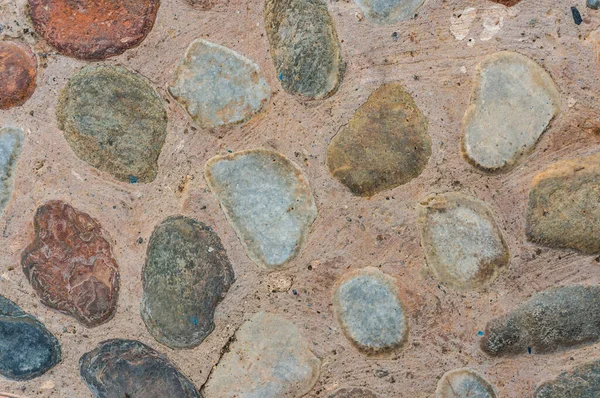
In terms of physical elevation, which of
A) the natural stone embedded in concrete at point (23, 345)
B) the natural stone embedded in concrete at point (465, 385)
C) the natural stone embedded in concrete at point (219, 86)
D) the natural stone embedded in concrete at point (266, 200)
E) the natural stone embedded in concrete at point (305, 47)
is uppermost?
the natural stone embedded in concrete at point (305, 47)

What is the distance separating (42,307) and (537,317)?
1973 millimetres

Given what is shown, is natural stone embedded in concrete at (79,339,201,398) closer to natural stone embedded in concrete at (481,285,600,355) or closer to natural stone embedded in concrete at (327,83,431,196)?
natural stone embedded in concrete at (327,83,431,196)

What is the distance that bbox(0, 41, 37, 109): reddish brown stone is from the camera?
1976 millimetres

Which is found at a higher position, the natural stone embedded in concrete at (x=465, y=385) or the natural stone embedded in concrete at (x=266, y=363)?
the natural stone embedded in concrete at (x=465, y=385)

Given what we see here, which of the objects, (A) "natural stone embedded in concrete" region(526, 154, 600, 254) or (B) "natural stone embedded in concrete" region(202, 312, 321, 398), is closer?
(A) "natural stone embedded in concrete" region(526, 154, 600, 254)

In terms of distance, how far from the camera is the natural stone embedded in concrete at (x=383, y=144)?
1929mm

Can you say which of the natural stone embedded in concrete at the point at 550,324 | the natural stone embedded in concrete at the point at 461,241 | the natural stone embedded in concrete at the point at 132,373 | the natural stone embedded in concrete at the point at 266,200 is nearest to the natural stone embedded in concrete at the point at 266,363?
the natural stone embedded in concrete at the point at 132,373

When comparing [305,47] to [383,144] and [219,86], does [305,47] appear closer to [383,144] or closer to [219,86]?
[219,86]

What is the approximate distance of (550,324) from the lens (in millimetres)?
1912

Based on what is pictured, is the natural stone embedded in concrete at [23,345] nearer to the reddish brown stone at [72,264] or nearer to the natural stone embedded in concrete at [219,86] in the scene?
the reddish brown stone at [72,264]

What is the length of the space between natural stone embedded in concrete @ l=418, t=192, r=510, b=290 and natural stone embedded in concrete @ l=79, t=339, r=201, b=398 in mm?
1112

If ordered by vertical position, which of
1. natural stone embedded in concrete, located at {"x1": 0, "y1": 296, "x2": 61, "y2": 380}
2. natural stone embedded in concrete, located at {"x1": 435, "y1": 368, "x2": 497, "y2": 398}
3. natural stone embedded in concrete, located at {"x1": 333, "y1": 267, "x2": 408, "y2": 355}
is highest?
natural stone embedded in concrete, located at {"x1": 333, "y1": 267, "x2": 408, "y2": 355}

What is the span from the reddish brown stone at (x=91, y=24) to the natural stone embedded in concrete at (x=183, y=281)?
0.73 m

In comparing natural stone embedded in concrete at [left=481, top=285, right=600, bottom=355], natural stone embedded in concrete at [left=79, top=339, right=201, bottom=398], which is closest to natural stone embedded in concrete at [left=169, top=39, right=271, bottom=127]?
natural stone embedded in concrete at [left=79, top=339, right=201, bottom=398]
